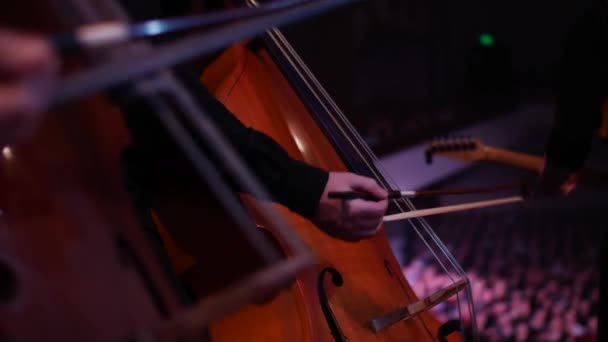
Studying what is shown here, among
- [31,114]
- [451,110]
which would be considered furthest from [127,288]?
[451,110]

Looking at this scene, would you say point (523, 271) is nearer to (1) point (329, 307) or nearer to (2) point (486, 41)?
(1) point (329, 307)

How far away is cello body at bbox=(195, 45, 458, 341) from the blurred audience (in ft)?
3.31

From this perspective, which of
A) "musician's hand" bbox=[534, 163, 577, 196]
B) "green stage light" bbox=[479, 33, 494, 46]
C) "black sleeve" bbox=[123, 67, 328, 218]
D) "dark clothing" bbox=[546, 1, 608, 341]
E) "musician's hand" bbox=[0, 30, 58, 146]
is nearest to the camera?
"musician's hand" bbox=[0, 30, 58, 146]

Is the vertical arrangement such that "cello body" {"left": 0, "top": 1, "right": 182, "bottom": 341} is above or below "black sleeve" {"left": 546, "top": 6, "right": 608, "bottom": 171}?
above

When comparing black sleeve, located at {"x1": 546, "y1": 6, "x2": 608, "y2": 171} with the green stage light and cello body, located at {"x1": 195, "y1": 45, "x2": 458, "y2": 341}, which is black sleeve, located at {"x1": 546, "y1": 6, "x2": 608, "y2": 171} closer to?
cello body, located at {"x1": 195, "y1": 45, "x2": 458, "y2": 341}

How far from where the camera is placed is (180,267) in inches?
26.9

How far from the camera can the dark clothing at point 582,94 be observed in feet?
3.92

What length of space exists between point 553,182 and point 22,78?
137 centimetres

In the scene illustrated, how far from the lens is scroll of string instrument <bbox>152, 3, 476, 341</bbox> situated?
67 centimetres

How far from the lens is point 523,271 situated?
6.97 feet

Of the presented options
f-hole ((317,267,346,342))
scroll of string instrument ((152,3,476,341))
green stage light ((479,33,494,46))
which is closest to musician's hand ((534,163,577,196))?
scroll of string instrument ((152,3,476,341))

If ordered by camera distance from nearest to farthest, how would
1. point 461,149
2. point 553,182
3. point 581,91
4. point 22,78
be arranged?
point 22,78 → point 581,91 → point 553,182 → point 461,149

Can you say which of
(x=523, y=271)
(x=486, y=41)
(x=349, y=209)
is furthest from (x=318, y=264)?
(x=486, y=41)

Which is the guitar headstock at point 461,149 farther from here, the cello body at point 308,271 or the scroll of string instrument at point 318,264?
the cello body at point 308,271
